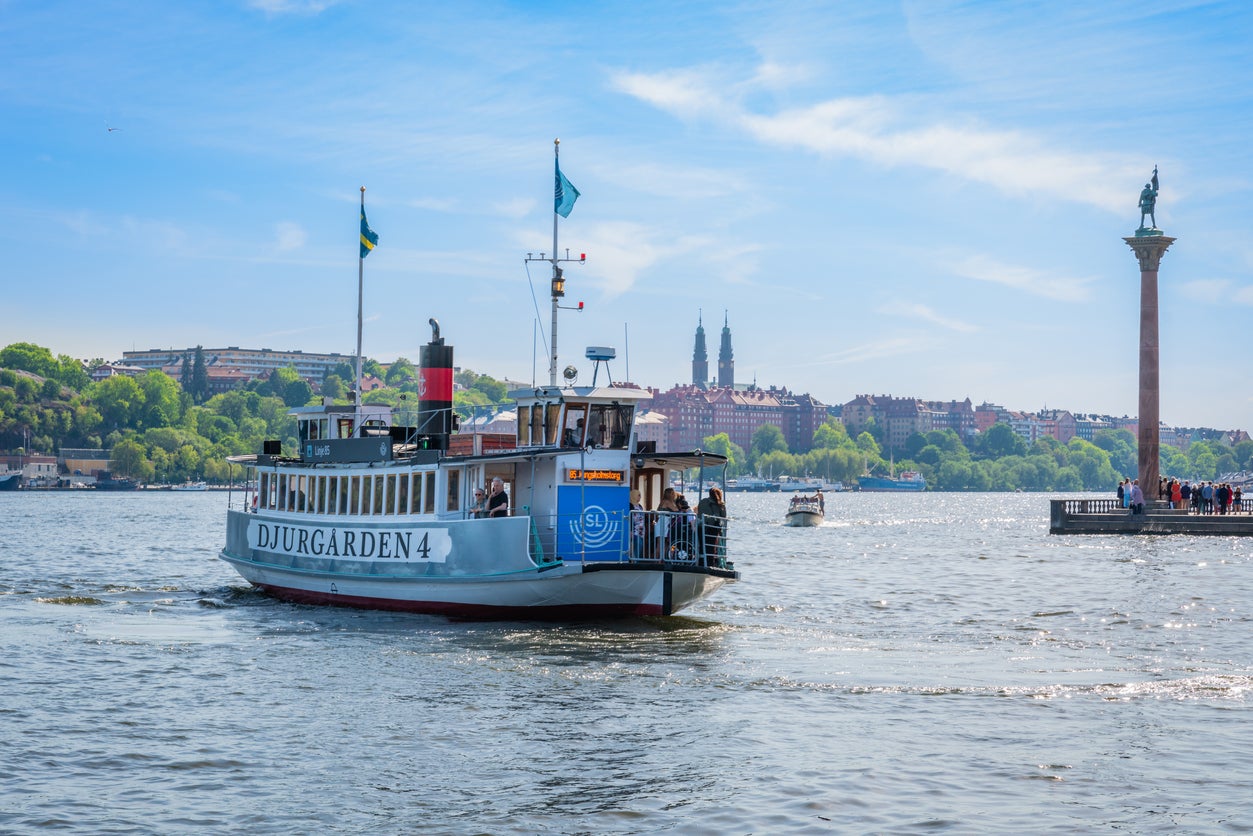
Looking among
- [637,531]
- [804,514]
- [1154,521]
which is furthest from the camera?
[804,514]

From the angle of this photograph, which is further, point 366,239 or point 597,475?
point 366,239

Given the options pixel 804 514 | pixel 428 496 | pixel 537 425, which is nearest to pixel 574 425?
pixel 537 425

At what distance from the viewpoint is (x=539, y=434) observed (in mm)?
30984

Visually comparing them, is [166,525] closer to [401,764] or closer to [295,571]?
[295,571]

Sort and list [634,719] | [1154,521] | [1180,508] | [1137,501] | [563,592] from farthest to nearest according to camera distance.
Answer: [1180,508], [1137,501], [1154,521], [563,592], [634,719]

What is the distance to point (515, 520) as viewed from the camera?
29.5m

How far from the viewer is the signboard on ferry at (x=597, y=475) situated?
98.2 ft

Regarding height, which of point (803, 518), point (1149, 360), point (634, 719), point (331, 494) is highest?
point (1149, 360)

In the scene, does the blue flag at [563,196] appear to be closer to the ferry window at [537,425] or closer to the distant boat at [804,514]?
the ferry window at [537,425]

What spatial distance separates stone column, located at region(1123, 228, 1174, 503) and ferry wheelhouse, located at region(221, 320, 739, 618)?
4759 cm

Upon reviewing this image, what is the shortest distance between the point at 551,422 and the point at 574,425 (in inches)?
19.2

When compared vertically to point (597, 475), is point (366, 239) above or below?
above

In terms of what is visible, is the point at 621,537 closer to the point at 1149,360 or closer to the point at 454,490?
the point at 454,490

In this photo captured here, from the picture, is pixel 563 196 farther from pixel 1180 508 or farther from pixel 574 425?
pixel 1180 508
